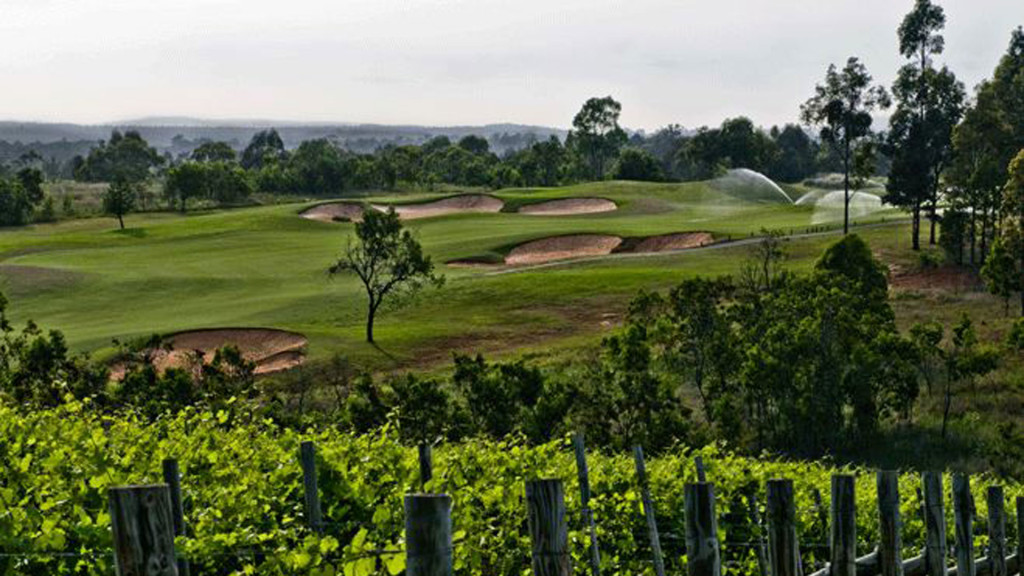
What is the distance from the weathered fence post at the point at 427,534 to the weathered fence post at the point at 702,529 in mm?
1886

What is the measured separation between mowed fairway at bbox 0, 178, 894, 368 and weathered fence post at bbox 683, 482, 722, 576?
122ft

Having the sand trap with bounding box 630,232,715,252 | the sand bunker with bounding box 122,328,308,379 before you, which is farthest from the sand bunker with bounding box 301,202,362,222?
the sand bunker with bounding box 122,328,308,379

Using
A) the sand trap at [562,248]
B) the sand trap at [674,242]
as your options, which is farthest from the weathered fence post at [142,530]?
the sand trap at [674,242]

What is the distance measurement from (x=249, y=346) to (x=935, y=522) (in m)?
38.9

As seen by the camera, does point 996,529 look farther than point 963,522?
Yes

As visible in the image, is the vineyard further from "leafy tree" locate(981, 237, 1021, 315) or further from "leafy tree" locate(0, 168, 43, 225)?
"leafy tree" locate(0, 168, 43, 225)

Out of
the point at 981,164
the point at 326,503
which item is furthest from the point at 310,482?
the point at 981,164

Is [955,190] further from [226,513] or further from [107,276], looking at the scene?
[226,513]

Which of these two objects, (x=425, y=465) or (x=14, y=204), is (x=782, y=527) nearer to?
(x=425, y=465)

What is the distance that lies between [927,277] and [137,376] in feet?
144

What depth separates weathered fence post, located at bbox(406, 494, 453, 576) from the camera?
13.9ft

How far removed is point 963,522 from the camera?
31.2 ft

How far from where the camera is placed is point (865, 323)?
34.4 metres

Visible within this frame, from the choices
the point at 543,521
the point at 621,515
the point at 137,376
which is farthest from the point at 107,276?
the point at 543,521
